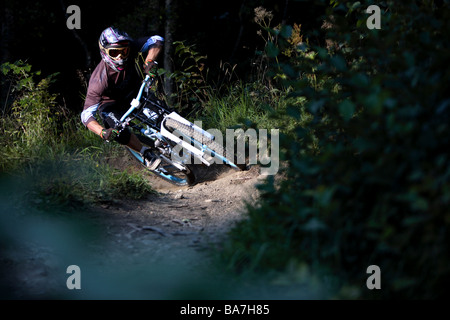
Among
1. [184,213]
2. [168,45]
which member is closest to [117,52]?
[184,213]

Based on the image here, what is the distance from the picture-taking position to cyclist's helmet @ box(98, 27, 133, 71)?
5562mm

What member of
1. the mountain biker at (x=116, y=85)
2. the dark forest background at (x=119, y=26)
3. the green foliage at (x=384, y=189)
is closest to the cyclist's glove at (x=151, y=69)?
the mountain biker at (x=116, y=85)

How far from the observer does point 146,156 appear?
5.83 m

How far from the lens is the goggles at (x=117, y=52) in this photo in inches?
220

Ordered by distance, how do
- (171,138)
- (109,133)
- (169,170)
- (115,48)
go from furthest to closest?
(169,170) < (171,138) < (115,48) < (109,133)

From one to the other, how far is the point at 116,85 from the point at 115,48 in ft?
1.60

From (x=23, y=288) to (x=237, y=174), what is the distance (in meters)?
3.15

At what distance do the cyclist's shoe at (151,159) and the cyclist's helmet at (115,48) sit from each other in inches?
40.7

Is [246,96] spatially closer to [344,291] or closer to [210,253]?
[210,253]

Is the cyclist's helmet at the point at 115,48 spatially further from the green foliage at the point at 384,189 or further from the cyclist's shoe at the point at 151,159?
the green foliage at the point at 384,189

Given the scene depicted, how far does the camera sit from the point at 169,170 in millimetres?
6250

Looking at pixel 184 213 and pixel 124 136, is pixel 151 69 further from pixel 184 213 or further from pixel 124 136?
pixel 184 213

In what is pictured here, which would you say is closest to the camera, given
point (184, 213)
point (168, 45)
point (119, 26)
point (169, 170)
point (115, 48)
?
point (184, 213)

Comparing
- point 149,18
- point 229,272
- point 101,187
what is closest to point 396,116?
point 229,272
